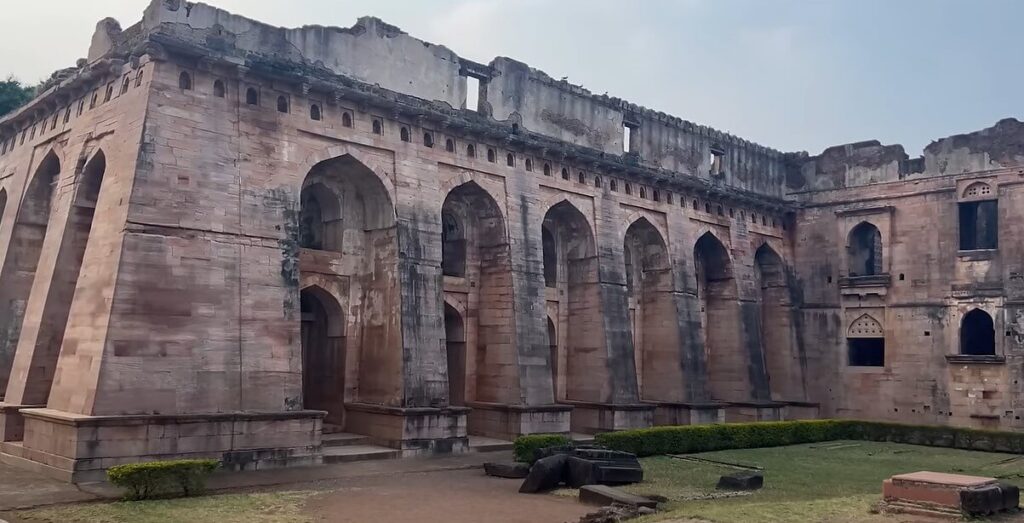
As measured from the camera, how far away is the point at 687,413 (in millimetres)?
23391

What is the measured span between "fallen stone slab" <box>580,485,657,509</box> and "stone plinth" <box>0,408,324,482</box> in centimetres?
536

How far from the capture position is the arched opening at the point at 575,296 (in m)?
22.3

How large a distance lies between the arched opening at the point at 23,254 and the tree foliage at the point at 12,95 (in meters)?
12.9

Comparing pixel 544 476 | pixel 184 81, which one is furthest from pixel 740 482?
pixel 184 81

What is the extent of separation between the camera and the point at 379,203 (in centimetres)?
1833

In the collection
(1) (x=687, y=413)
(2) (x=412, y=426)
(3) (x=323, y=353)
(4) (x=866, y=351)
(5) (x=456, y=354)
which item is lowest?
(2) (x=412, y=426)

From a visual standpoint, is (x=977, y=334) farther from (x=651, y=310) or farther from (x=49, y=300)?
(x=49, y=300)

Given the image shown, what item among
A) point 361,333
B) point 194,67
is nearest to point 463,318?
point 361,333

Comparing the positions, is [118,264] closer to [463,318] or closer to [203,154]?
[203,154]

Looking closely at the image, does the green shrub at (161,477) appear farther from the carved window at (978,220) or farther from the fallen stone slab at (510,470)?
the carved window at (978,220)

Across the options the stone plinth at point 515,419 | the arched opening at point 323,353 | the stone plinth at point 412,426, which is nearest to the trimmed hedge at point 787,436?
the stone plinth at point 515,419

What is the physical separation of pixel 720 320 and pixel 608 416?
6.76 metres

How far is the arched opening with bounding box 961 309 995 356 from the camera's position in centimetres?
2519

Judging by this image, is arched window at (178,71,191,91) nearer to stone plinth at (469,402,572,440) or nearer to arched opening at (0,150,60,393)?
arched opening at (0,150,60,393)
